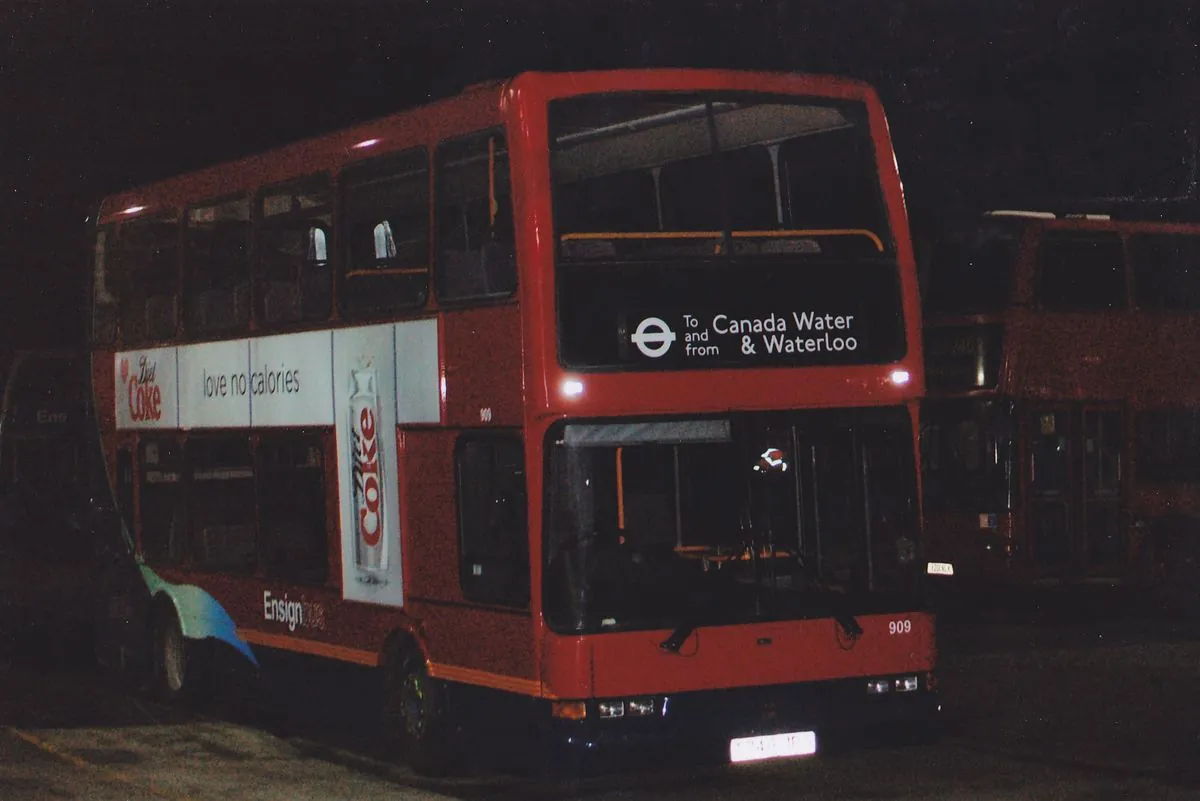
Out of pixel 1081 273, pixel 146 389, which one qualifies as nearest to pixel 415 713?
pixel 146 389

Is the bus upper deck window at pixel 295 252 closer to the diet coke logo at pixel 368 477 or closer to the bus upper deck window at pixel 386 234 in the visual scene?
the bus upper deck window at pixel 386 234

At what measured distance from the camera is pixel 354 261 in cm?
1394

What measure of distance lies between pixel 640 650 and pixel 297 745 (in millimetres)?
4126

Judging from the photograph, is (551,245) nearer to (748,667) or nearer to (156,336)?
(748,667)

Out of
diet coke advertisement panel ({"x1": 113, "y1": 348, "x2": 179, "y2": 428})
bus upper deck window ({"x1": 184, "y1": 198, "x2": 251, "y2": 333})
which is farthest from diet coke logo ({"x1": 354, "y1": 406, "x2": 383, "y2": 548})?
diet coke advertisement panel ({"x1": 113, "y1": 348, "x2": 179, "y2": 428})

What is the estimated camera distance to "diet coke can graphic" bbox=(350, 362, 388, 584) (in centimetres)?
1360

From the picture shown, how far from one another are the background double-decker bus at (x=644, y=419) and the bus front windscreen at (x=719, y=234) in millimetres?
16

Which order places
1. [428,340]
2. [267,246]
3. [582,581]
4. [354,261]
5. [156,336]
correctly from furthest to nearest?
1. [156,336]
2. [267,246]
3. [354,261]
4. [428,340]
5. [582,581]

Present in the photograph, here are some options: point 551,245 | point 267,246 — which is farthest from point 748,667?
point 267,246

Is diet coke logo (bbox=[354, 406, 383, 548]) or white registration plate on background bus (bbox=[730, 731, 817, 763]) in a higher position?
diet coke logo (bbox=[354, 406, 383, 548])

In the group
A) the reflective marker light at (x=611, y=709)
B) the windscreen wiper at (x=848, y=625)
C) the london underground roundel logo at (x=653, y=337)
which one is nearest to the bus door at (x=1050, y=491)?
the windscreen wiper at (x=848, y=625)

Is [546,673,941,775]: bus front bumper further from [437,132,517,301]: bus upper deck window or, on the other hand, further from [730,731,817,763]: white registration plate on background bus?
[437,132,517,301]: bus upper deck window

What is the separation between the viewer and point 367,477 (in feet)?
45.1

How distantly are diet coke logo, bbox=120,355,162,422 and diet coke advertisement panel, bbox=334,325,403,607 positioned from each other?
3.71 metres
